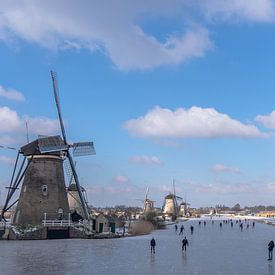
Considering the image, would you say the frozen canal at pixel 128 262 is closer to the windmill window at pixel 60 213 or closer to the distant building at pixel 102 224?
the windmill window at pixel 60 213

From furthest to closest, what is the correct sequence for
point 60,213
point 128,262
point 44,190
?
point 60,213 < point 44,190 < point 128,262

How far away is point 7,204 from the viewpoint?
5250cm

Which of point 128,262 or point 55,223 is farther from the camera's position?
point 55,223

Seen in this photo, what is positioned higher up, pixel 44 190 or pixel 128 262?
pixel 44 190

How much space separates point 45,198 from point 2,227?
4.96 metres

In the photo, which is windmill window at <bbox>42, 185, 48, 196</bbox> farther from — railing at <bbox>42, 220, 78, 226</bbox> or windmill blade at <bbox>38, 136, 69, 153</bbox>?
windmill blade at <bbox>38, 136, 69, 153</bbox>

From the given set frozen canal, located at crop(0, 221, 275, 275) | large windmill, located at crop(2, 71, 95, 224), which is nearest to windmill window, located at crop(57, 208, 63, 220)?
large windmill, located at crop(2, 71, 95, 224)

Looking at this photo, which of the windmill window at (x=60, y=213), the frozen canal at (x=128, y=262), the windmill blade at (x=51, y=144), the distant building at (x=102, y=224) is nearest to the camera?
the frozen canal at (x=128, y=262)

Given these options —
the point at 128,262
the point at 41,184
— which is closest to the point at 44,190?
the point at 41,184

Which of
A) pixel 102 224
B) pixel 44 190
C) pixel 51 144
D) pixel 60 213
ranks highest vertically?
pixel 51 144

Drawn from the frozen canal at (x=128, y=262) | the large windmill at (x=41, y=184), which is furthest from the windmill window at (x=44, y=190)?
the frozen canal at (x=128, y=262)

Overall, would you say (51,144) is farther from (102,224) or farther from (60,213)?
(102,224)

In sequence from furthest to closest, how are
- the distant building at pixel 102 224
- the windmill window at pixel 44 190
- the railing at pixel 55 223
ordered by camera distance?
the distant building at pixel 102 224 < the windmill window at pixel 44 190 < the railing at pixel 55 223

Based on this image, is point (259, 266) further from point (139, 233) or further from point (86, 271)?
point (139, 233)
